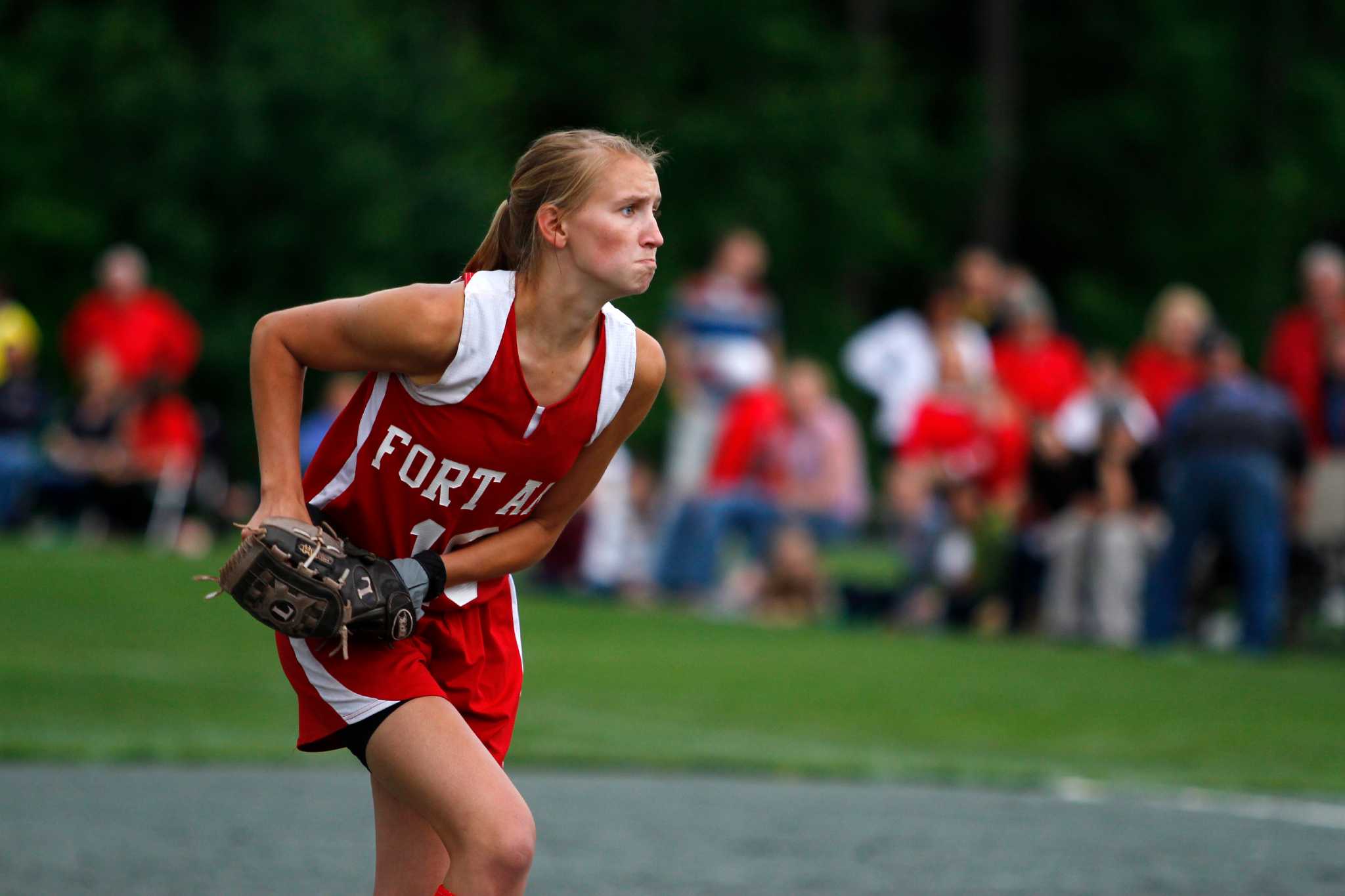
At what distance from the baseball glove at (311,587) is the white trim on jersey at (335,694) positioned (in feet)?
0.41

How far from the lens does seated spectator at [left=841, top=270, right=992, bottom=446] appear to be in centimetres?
1457

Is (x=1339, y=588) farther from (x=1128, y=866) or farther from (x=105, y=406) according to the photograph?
(x=105, y=406)

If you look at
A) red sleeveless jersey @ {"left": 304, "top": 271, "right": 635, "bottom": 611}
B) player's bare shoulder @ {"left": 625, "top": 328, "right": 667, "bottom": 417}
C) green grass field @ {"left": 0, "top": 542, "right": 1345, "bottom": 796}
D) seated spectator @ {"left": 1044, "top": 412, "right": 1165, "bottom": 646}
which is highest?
player's bare shoulder @ {"left": 625, "top": 328, "right": 667, "bottom": 417}

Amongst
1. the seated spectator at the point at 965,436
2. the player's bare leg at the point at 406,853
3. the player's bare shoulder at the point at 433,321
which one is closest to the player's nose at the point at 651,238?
the player's bare shoulder at the point at 433,321

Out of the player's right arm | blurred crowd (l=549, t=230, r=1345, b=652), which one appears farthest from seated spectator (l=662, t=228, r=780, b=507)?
the player's right arm

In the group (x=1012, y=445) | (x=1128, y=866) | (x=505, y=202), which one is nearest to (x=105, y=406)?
(x=1012, y=445)

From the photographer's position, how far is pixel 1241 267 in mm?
38500

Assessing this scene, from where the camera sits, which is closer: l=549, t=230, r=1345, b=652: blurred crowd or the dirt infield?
the dirt infield

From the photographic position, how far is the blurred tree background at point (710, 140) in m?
24.1

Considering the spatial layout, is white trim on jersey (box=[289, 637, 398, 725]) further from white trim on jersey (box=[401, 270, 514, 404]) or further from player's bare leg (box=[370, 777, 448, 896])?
white trim on jersey (box=[401, 270, 514, 404])

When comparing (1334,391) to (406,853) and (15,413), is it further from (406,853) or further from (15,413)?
(15,413)

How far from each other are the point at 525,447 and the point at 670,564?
11.1m

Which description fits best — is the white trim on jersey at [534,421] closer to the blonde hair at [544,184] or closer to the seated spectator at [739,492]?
the blonde hair at [544,184]

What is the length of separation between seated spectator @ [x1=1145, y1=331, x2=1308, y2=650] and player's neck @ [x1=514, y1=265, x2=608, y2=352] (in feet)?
29.1
